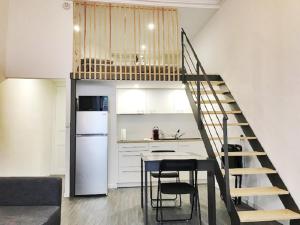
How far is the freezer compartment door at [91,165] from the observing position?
4.66 metres

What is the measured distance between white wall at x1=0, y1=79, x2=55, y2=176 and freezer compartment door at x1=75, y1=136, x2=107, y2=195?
153cm

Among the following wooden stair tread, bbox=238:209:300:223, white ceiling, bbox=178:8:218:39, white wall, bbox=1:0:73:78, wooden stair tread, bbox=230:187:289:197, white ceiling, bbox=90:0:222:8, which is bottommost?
wooden stair tread, bbox=238:209:300:223

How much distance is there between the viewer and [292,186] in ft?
10.0

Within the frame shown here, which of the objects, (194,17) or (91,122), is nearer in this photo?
(91,122)

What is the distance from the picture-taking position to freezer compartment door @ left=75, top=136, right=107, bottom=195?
15.3 feet

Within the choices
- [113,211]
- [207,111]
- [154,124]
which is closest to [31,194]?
[113,211]

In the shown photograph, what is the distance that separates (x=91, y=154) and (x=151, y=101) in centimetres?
220

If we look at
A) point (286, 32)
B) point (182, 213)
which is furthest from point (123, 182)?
point (286, 32)

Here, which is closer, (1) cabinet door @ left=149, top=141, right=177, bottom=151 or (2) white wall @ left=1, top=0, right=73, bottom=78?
(2) white wall @ left=1, top=0, right=73, bottom=78

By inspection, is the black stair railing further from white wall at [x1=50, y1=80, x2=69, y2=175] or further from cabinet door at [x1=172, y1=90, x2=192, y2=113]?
white wall at [x1=50, y1=80, x2=69, y2=175]

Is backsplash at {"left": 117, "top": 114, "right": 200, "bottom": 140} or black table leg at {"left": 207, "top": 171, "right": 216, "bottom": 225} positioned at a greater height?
backsplash at {"left": 117, "top": 114, "right": 200, "bottom": 140}

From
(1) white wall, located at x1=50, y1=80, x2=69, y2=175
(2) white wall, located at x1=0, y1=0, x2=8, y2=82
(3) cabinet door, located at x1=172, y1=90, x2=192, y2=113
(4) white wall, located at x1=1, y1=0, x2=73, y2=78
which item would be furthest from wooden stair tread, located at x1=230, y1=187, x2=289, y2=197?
(1) white wall, located at x1=50, y1=80, x2=69, y2=175

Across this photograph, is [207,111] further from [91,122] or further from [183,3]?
[183,3]

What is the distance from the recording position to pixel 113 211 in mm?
3844
